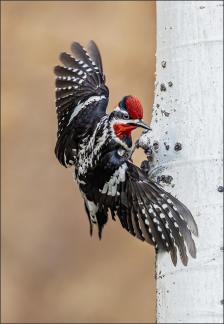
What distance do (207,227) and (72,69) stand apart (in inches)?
44.6

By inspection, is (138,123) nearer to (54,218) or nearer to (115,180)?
(115,180)

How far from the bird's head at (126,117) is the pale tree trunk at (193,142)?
29 cm

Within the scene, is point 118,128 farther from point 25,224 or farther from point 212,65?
point 25,224

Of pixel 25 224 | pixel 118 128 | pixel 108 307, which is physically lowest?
pixel 108 307

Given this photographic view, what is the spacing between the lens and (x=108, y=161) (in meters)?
2.61

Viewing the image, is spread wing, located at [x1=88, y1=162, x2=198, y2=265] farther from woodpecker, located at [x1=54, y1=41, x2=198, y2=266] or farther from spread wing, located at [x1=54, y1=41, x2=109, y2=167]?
spread wing, located at [x1=54, y1=41, x2=109, y2=167]

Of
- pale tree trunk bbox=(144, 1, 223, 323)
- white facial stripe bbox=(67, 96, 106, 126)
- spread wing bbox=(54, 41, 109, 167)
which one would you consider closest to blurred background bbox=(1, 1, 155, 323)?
spread wing bbox=(54, 41, 109, 167)

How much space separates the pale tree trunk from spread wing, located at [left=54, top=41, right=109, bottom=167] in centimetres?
64

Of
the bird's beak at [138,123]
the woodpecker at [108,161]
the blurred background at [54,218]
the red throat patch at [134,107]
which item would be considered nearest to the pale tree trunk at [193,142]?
the woodpecker at [108,161]

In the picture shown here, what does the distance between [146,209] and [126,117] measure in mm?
246

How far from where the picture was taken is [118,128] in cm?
264

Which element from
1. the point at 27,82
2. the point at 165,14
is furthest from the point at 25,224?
the point at 165,14

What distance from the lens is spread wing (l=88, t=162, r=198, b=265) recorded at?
2.24 m

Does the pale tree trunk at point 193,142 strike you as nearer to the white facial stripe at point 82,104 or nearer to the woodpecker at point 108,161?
the woodpecker at point 108,161
